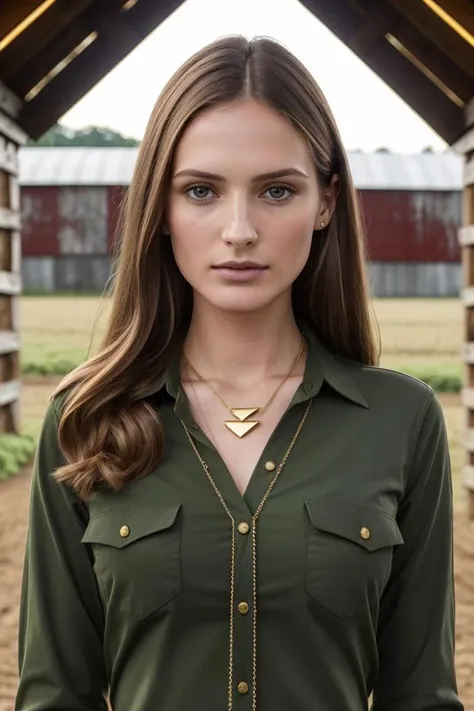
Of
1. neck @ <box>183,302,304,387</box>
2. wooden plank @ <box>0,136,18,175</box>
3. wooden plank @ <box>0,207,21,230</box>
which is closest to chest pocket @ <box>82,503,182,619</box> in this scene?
neck @ <box>183,302,304,387</box>

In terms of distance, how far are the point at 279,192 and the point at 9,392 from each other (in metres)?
6.25

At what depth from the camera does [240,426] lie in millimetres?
1740

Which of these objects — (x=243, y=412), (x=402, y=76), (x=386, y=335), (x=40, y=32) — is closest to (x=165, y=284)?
(x=243, y=412)

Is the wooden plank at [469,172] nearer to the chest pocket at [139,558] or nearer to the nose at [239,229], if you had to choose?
the nose at [239,229]

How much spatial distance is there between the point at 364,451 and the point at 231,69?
2.31 feet

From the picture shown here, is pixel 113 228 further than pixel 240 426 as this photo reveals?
Yes

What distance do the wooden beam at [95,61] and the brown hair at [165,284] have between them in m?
4.83

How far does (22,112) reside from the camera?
6648mm

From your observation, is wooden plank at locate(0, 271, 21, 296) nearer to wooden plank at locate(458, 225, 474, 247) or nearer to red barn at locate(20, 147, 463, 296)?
wooden plank at locate(458, 225, 474, 247)

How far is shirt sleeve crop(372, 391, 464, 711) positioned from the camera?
1.74 m

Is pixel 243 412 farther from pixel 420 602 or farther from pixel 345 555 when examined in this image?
pixel 420 602

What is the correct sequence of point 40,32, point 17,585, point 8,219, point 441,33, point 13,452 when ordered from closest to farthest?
point 441,33, point 40,32, point 17,585, point 8,219, point 13,452

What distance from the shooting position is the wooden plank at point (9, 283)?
722 cm

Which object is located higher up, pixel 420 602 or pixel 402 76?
pixel 402 76
